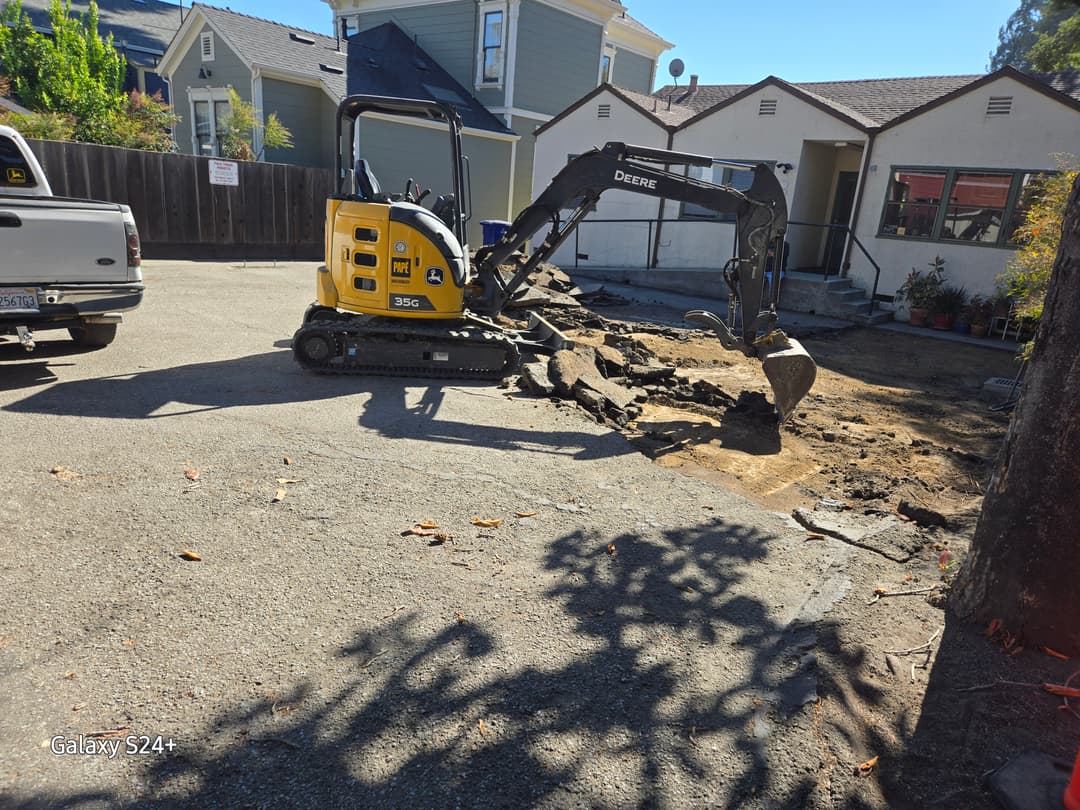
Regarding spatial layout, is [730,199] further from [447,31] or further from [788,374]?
[447,31]

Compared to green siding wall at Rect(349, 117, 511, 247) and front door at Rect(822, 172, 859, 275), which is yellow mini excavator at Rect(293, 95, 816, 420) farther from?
green siding wall at Rect(349, 117, 511, 247)

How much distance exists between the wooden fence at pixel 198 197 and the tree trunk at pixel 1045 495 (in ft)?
60.1

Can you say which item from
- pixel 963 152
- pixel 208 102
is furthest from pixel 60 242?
pixel 208 102

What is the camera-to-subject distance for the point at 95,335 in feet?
28.8

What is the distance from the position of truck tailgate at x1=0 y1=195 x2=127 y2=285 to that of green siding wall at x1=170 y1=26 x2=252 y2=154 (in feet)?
51.2

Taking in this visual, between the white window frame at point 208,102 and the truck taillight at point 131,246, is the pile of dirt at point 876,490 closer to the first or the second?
the truck taillight at point 131,246

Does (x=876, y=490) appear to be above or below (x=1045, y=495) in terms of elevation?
below

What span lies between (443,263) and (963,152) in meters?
13.0

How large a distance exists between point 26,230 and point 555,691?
674 cm

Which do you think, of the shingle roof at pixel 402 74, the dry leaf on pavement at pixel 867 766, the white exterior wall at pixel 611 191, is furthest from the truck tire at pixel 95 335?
the shingle roof at pixel 402 74

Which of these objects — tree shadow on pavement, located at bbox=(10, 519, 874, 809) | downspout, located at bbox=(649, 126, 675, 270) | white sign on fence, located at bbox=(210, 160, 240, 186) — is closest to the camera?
tree shadow on pavement, located at bbox=(10, 519, 874, 809)

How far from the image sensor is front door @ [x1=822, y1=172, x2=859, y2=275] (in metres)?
18.4

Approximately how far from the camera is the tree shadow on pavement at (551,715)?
2748 millimetres

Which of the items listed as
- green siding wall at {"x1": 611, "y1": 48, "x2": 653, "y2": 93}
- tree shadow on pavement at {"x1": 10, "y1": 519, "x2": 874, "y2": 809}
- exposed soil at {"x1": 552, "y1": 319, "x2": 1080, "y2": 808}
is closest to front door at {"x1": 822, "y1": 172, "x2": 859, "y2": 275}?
exposed soil at {"x1": 552, "y1": 319, "x2": 1080, "y2": 808}
